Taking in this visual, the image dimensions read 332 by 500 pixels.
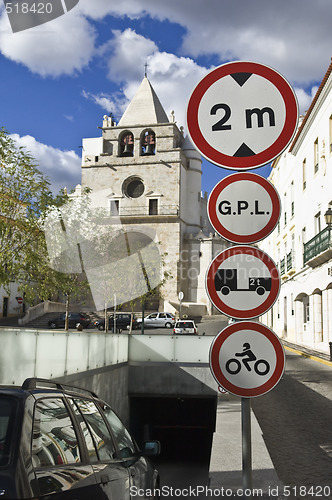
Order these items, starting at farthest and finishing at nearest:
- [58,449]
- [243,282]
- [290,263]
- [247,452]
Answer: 1. [290,263]
2. [243,282]
3. [247,452]
4. [58,449]

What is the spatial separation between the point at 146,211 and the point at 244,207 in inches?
2148

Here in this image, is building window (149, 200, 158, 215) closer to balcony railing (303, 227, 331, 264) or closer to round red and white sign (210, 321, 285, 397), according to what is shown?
balcony railing (303, 227, 331, 264)

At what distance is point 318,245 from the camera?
1006 inches

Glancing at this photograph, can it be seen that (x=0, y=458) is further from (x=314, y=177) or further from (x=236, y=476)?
(x=314, y=177)

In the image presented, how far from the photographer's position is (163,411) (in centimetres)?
2156

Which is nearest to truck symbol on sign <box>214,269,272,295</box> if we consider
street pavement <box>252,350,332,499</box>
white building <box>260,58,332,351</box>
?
street pavement <box>252,350,332,499</box>

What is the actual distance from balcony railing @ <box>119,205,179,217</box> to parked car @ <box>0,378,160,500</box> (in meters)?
53.3

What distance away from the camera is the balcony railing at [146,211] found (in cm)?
5700

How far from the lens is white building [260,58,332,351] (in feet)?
81.9

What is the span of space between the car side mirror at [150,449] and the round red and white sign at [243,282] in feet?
5.76

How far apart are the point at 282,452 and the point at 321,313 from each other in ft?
66.5

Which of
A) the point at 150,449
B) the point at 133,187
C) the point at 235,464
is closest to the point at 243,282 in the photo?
the point at 150,449

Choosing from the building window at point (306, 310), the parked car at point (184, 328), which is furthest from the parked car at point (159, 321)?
the building window at point (306, 310)

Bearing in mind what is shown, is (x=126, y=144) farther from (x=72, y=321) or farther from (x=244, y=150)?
(x=244, y=150)
